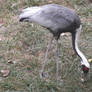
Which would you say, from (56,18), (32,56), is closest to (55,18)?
(56,18)

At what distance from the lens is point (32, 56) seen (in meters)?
5.81

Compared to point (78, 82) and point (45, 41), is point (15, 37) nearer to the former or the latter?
point (45, 41)

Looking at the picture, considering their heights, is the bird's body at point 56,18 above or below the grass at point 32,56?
above

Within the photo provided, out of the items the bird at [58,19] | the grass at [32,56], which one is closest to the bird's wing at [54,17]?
the bird at [58,19]

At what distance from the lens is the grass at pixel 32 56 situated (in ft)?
16.6

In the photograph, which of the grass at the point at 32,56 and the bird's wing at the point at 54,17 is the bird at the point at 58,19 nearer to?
the bird's wing at the point at 54,17

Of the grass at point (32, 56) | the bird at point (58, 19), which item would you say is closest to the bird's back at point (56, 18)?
the bird at point (58, 19)

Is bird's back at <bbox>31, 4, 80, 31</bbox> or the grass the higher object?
bird's back at <bbox>31, 4, 80, 31</bbox>

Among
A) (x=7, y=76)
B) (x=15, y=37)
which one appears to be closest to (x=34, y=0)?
(x=15, y=37)

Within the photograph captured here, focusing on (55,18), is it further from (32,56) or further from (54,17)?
(32,56)

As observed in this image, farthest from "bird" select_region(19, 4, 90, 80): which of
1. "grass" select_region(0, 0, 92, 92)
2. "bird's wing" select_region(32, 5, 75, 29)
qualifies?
"grass" select_region(0, 0, 92, 92)

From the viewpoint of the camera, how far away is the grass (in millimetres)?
5059

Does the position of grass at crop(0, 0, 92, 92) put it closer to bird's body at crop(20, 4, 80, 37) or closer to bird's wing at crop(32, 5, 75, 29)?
bird's body at crop(20, 4, 80, 37)

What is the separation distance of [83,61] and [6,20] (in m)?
2.50
